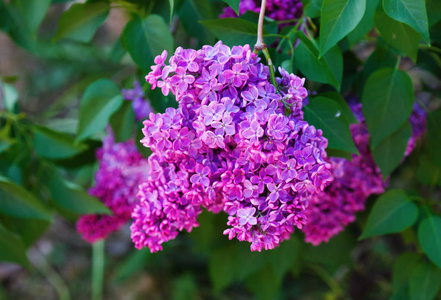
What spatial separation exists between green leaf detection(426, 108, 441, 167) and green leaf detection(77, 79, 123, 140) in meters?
0.66

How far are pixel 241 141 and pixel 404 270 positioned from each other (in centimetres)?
71

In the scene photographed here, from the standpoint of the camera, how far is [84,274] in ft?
7.80

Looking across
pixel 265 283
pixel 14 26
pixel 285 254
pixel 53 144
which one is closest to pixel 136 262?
pixel 265 283

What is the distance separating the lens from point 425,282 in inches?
42.5

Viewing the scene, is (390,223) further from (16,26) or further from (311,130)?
(16,26)

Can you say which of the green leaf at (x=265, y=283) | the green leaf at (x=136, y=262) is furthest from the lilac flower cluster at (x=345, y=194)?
the green leaf at (x=136, y=262)

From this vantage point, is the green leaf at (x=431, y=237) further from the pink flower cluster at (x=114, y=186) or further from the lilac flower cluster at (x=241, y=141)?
the pink flower cluster at (x=114, y=186)

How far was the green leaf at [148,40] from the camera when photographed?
946 mm

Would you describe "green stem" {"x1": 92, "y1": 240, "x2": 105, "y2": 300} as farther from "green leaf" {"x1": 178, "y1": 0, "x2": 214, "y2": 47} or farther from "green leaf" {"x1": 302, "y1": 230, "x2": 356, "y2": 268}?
"green leaf" {"x1": 178, "y1": 0, "x2": 214, "y2": 47}

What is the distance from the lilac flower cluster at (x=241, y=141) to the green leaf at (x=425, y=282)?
0.52 meters

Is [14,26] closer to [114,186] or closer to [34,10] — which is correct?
[34,10]

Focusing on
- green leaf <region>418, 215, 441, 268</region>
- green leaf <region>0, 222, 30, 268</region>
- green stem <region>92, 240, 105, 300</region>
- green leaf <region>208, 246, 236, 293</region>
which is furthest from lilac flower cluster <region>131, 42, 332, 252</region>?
green stem <region>92, 240, 105, 300</region>

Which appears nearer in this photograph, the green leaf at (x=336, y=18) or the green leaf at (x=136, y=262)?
the green leaf at (x=336, y=18)

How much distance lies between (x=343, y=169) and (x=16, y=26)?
882 millimetres
